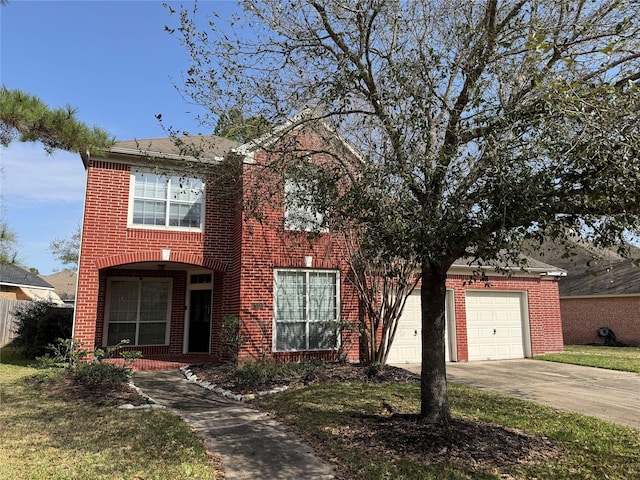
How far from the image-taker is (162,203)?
1229 cm

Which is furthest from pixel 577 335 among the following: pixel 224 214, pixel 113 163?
pixel 113 163

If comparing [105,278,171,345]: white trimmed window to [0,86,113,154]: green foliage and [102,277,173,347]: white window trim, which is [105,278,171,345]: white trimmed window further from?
[0,86,113,154]: green foliage

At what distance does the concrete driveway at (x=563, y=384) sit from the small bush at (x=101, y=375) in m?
7.40

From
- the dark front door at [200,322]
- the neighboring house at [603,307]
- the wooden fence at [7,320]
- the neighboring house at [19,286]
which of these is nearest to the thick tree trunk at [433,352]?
the dark front door at [200,322]

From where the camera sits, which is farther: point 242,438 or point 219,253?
point 219,253

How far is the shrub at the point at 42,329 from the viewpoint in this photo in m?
13.3

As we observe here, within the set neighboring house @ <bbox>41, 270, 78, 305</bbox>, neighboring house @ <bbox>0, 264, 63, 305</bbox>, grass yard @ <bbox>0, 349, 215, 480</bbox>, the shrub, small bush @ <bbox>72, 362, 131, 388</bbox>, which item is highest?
neighboring house @ <bbox>41, 270, 78, 305</bbox>

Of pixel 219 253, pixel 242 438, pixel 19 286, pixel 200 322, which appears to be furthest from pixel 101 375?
pixel 19 286

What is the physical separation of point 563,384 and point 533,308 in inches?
239

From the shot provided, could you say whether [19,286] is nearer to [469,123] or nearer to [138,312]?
[138,312]

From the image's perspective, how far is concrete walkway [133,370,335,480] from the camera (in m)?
4.95

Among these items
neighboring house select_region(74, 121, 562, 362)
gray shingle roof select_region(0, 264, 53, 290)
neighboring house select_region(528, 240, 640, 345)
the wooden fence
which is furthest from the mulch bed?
gray shingle roof select_region(0, 264, 53, 290)

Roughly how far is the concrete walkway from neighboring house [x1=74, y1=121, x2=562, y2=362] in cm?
260

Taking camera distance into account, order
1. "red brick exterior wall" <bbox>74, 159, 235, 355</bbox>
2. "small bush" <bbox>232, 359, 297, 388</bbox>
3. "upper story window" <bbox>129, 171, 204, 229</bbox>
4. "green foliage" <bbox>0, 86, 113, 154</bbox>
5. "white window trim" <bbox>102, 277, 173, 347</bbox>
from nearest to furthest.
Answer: "green foliage" <bbox>0, 86, 113, 154</bbox>, "small bush" <bbox>232, 359, 297, 388</bbox>, "red brick exterior wall" <bbox>74, 159, 235, 355</bbox>, "upper story window" <bbox>129, 171, 204, 229</bbox>, "white window trim" <bbox>102, 277, 173, 347</bbox>
